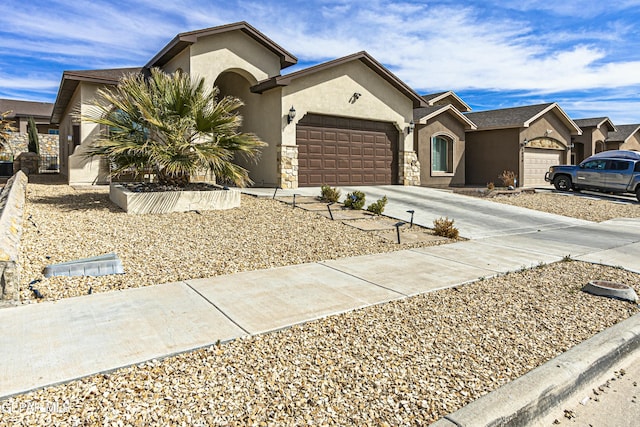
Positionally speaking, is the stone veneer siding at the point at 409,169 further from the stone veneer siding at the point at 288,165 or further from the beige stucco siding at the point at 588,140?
the beige stucco siding at the point at 588,140

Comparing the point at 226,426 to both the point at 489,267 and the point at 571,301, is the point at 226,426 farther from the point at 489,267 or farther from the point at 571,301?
the point at 489,267

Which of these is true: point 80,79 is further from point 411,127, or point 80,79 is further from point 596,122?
point 596,122

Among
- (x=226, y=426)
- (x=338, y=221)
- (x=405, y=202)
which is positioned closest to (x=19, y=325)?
(x=226, y=426)

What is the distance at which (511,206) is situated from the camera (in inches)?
Result: 579

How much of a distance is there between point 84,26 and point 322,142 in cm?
917

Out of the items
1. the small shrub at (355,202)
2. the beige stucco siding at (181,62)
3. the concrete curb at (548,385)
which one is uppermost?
the beige stucco siding at (181,62)

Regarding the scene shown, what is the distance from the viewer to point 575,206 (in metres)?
15.6

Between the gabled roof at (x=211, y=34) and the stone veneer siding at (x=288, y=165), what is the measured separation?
3995 mm

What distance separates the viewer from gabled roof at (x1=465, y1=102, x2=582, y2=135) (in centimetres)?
2305

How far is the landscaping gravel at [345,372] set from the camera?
2693 mm

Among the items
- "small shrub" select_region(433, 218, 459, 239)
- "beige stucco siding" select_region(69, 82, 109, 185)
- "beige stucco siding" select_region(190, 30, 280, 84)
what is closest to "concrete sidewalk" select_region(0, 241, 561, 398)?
"small shrub" select_region(433, 218, 459, 239)

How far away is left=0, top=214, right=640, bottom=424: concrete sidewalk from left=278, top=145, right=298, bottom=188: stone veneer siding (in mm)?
8848

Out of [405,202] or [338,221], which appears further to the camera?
[405,202]

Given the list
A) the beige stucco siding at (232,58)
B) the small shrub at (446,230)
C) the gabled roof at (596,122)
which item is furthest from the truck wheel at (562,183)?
the small shrub at (446,230)
